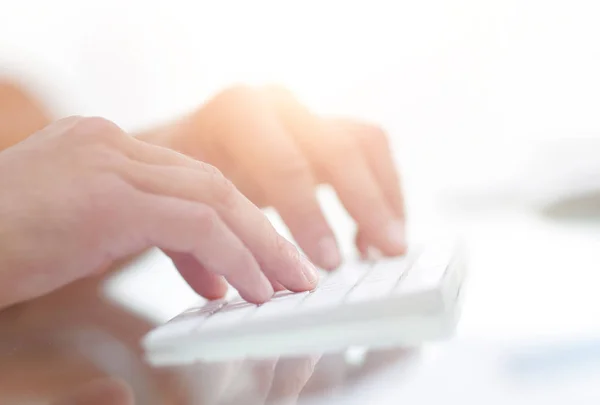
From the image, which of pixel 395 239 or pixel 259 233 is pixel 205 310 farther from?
pixel 395 239

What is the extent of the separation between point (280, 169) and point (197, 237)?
Result: 0.28 m

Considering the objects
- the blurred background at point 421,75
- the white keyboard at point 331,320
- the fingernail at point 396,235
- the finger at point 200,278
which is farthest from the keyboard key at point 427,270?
the blurred background at point 421,75

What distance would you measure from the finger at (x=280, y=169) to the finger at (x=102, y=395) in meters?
0.31

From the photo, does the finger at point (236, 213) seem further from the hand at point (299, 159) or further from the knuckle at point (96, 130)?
the hand at point (299, 159)

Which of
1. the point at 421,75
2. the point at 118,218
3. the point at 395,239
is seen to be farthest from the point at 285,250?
the point at 421,75

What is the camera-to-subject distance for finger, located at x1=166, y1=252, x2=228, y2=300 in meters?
0.62

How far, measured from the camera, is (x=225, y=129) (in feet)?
2.70

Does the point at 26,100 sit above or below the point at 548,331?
above

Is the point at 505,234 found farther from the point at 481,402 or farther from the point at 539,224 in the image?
the point at 481,402

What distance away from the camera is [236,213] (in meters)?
0.52

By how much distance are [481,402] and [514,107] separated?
27.8 inches

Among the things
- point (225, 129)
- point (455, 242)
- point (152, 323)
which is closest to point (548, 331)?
point (455, 242)

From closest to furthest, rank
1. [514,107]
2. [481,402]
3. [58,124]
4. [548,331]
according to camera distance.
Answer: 1. [481,402]
2. [548,331]
3. [58,124]
4. [514,107]

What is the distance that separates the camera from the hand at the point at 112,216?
0.48 meters
